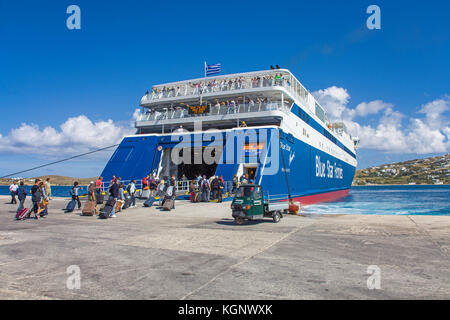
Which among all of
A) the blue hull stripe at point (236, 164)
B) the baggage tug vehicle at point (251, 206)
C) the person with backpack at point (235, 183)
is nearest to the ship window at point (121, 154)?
the blue hull stripe at point (236, 164)

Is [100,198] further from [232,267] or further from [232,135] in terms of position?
[232,267]

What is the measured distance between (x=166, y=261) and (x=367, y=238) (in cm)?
615

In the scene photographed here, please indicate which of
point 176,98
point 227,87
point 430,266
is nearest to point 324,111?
point 227,87

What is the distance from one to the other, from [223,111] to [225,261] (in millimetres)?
20133

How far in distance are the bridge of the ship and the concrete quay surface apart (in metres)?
14.7

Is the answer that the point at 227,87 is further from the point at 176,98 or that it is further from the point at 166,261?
the point at 166,261

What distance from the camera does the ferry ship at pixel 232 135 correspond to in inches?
896

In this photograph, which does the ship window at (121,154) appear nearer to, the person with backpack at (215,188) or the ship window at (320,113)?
the person with backpack at (215,188)

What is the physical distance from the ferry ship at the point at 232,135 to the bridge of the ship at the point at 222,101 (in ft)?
0.25

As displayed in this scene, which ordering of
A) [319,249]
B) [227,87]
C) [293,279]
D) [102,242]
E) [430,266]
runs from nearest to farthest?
[293,279] < [430,266] < [319,249] < [102,242] < [227,87]

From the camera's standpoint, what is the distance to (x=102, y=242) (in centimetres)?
866

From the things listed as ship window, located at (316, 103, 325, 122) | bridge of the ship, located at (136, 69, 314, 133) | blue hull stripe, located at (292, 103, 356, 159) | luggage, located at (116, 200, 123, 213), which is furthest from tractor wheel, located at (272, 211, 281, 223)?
ship window, located at (316, 103, 325, 122)

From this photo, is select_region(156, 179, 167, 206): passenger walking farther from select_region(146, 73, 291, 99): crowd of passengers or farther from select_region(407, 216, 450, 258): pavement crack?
select_region(407, 216, 450, 258): pavement crack

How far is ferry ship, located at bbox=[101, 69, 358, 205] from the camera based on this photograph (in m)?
22.8
